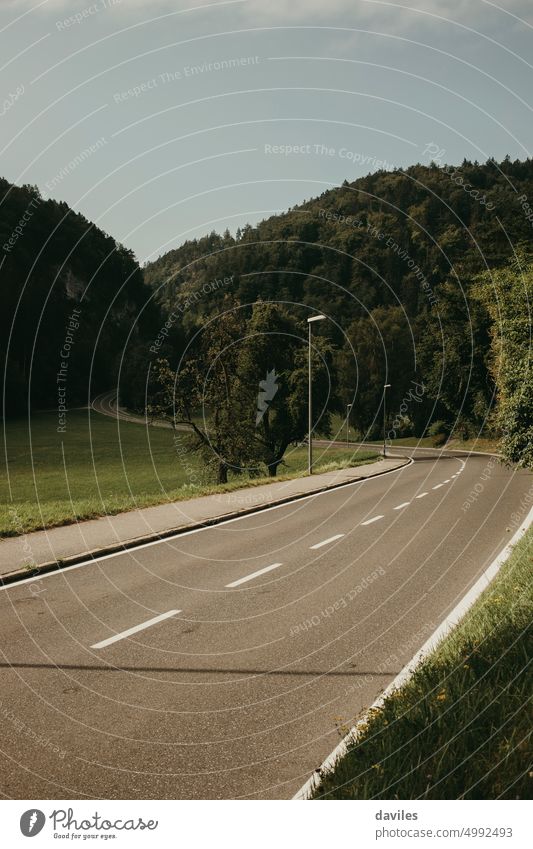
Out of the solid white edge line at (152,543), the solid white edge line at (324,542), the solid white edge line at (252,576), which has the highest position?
the solid white edge line at (324,542)

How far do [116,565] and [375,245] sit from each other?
129 ft

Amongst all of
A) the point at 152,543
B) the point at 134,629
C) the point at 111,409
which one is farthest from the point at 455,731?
the point at 111,409

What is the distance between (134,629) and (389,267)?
61501 mm

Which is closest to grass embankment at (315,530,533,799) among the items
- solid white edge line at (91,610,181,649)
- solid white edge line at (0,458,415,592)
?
solid white edge line at (91,610,181,649)

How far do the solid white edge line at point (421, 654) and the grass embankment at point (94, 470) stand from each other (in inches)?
379

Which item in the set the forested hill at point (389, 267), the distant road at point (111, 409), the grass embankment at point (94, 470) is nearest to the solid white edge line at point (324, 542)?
the grass embankment at point (94, 470)

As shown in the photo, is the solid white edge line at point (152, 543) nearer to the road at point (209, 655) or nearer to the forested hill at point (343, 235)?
the road at point (209, 655)

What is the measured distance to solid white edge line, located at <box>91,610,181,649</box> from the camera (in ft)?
24.7

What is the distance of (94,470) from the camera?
170 ft

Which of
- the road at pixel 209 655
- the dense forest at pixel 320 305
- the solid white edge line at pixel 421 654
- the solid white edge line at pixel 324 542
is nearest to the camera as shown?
the solid white edge line at pixel 421 654

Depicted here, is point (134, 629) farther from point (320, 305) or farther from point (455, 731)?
point (320, 305)

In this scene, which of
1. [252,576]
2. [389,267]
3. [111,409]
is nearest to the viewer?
[252,576]

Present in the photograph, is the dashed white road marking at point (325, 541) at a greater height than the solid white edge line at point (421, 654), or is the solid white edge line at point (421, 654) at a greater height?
the solid white edge line at point (421, 654)

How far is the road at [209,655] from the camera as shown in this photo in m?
4.68
